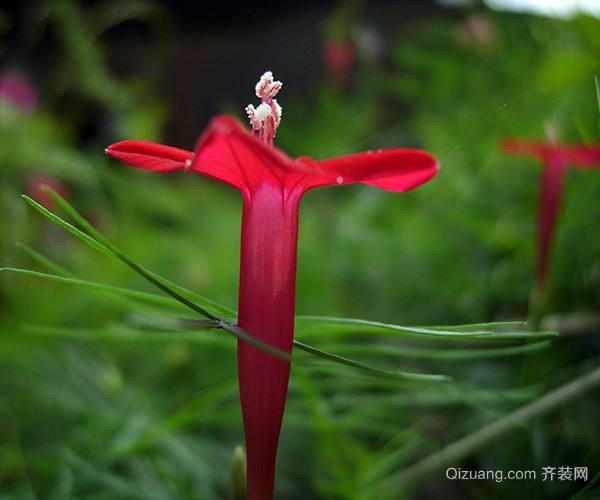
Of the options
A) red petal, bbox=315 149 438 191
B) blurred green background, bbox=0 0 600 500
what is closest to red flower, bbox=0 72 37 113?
blurred green background, bbox=0 0 600 500

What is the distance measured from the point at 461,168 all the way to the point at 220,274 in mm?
298

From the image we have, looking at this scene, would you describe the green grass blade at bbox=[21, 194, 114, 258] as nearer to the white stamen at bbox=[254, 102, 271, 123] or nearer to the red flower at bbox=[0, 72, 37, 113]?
the white stamen at bbox=[254, 102, 271, 123]

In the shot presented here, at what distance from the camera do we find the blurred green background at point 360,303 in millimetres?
304

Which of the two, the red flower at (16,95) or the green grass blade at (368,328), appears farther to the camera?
the red flower at (16,95)

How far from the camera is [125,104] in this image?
1.11 meters

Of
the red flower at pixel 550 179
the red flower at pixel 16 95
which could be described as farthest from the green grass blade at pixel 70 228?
the red flower at pixel 16 95

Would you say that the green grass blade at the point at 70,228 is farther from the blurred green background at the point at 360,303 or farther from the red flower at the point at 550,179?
the red flower at the point at 550,179

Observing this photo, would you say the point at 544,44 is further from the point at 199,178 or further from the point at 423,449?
the point at 199,178

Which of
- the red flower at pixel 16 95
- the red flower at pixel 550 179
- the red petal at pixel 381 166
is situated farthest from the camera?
the red flower at pixel 16 95

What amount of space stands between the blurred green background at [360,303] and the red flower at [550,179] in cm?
2

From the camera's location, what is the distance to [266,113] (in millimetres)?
214

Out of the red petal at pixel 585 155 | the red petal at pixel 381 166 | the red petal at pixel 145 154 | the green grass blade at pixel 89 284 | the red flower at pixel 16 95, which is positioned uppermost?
the red flower at pixel 16 95

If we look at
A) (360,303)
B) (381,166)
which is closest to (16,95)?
(360,303)

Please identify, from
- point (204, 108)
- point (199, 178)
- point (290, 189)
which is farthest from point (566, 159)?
point (204, 108)
